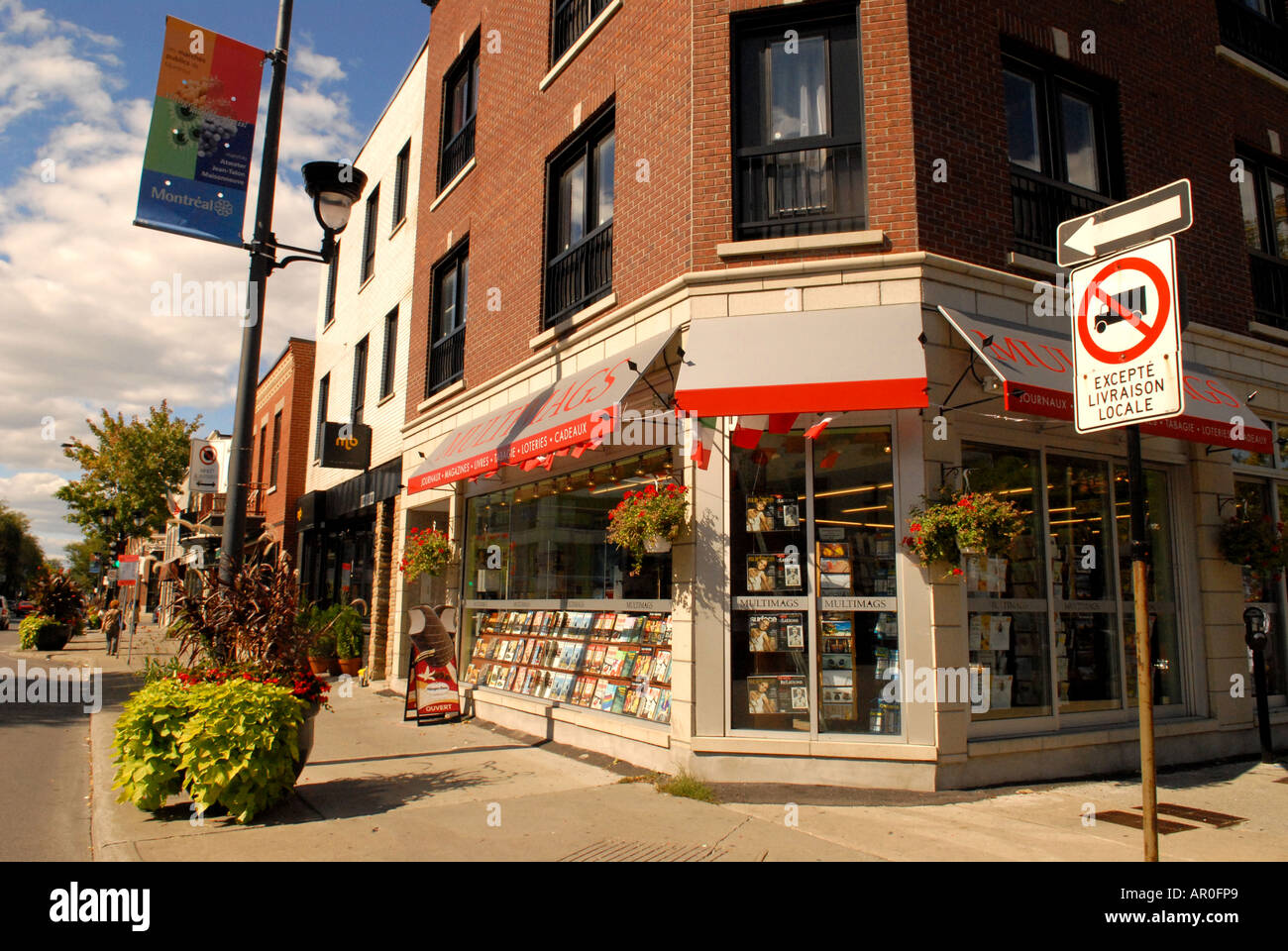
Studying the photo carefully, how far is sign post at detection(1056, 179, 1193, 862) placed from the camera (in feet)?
11.8

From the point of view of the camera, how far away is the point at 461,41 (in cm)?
1456

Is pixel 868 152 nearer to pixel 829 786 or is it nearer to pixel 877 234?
pixel 877 234

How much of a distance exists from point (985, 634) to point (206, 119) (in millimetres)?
8621

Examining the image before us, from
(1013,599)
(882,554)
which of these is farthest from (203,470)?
(1013,599)

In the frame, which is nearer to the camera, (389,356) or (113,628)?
(389,356)

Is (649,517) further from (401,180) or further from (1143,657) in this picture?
(401,180)

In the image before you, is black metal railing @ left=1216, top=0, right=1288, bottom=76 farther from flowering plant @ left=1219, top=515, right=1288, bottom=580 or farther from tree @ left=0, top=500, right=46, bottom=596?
tree @ left=0, top=500, right=46, bottom=596

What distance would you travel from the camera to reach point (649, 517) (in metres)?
7.54

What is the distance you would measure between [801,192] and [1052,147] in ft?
10.0

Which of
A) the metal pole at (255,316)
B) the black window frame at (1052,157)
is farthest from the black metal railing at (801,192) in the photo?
the metal pole at (255,316)

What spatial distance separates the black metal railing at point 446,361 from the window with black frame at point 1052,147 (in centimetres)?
838

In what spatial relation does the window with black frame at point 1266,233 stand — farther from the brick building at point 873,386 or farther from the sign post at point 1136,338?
the sign post at point 1136,338

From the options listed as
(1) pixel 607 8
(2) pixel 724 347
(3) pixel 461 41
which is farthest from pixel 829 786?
(3) pixel 461 41

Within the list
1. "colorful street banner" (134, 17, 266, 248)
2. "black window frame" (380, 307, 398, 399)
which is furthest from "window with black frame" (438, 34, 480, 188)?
"colorful street banner" (134, 17, 266, 248)
